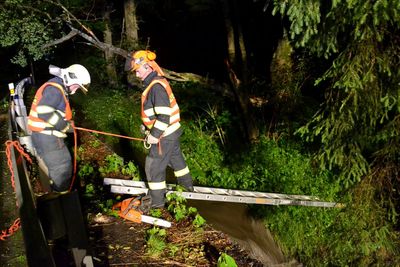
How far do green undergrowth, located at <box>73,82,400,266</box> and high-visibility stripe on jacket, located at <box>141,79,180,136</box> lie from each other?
3.85 ft

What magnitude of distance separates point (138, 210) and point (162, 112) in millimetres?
1376

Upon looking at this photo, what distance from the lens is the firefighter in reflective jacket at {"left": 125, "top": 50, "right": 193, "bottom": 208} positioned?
5047 millimetres

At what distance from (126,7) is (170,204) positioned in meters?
9.96

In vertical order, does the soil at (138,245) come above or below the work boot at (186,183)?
below

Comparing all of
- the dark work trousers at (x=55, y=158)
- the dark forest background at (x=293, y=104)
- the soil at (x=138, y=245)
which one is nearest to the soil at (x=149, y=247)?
the soil at (x=138, y=245)

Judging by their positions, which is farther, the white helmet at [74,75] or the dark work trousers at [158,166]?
the dark work trousers at [158,166]

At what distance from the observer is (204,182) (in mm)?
9023

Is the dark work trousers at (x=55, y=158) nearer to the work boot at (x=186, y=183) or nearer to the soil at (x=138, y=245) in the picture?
the soil at (x=138, y=245)

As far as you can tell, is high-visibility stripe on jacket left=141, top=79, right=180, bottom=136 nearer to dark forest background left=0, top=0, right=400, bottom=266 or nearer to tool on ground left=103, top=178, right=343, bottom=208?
tool on ground left=103, top=178, right=343, bottom=208

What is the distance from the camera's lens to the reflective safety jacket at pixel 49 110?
4.77 metres

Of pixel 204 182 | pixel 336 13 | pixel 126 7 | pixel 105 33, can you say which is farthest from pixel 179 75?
pixel 105 33

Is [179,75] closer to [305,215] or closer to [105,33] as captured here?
[305,215]

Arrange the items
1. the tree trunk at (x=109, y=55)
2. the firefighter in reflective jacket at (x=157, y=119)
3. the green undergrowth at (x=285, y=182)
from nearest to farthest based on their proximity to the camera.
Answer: the firefighter in reflective jacket at (x=157, y=119) < the green undergrowth at (x=285, y=182) < the tree trunk at (x=109, y=55)

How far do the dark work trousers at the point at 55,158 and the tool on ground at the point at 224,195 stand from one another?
64 cm
